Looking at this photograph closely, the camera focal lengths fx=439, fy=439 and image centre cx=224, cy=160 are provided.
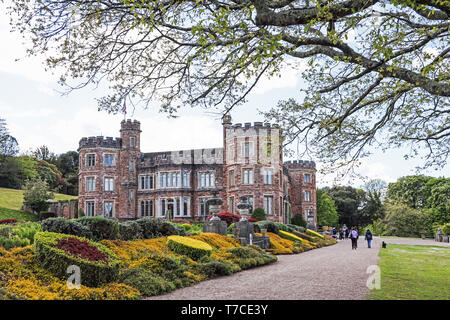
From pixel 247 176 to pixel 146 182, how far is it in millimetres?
12229

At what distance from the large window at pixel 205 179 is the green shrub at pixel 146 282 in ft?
118

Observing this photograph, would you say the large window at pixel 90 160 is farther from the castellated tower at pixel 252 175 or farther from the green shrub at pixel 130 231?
the green shrub at pixel 130 231

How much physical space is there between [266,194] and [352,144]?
30.0 m

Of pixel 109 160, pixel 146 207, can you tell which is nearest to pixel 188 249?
pixel 146 207

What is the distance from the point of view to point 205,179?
1795 inches

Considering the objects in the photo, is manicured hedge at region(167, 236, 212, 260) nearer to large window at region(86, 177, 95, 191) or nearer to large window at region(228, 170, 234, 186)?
large window at region(228, 170, 234, 186)

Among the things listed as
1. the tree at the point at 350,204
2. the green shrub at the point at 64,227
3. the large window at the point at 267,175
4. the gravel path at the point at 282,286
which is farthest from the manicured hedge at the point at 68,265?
the tree at the point at 350,204

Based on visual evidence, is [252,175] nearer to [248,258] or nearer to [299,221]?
[299,221]

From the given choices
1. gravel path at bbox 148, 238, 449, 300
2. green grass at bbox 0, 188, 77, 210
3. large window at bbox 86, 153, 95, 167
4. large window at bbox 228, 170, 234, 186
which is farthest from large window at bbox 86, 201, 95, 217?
gravel path at bbox 148, 238, 449, 300

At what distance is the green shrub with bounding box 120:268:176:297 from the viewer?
8.34 meters

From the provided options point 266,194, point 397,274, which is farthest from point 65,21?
point 266,194
